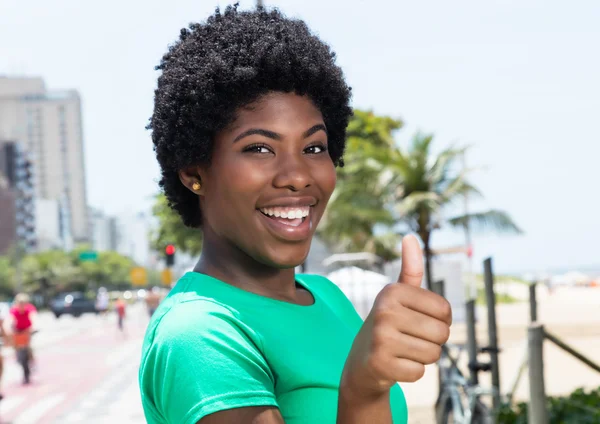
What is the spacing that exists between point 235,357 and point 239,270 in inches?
12.8

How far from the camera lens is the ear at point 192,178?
183cm

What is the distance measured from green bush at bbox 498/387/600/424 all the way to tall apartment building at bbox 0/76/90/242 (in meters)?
169

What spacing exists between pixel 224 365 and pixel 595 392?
17.3 ft

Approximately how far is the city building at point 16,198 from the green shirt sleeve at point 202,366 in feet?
417

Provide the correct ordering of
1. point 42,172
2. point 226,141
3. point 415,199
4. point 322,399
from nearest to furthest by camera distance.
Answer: point 322,399 → point 226,141 → point 415,199 → point 42,172

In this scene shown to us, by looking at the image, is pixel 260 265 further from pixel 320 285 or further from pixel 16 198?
pixel 16 198

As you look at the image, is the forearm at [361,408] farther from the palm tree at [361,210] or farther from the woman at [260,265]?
the palm tree at [361,210]

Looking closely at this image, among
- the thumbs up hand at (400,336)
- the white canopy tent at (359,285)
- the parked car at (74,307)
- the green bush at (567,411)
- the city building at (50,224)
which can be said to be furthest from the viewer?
the city building at (50,224)

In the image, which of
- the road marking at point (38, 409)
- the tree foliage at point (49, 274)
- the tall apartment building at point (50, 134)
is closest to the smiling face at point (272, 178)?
the road marking at point (38, 409)

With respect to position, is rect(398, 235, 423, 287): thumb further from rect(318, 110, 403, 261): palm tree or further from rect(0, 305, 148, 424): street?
rect(318, 110, 403, 261): palm tree

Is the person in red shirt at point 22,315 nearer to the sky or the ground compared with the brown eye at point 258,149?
nearer to the ground

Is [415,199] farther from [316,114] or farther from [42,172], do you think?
[42,172]

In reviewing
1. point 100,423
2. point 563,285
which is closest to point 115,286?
point 563,285

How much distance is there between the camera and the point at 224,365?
145 centimetres
